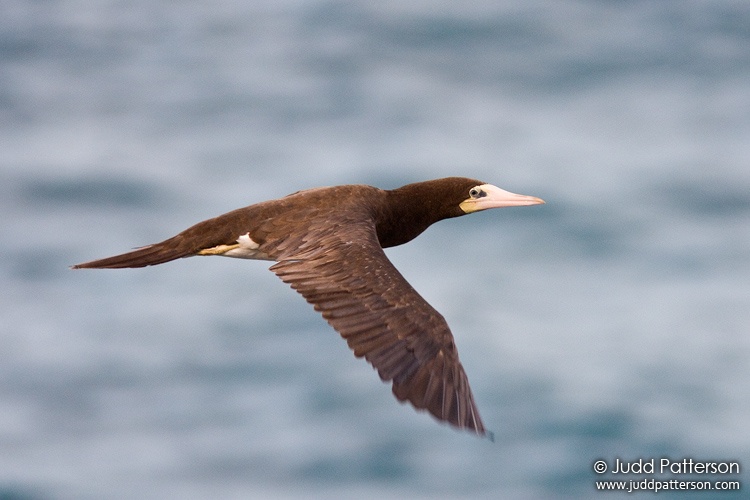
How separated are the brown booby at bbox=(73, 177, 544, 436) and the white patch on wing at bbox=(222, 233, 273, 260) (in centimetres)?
1

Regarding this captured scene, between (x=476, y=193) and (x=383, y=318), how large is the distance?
11.2 feet

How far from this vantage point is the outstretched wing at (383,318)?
11.3 m

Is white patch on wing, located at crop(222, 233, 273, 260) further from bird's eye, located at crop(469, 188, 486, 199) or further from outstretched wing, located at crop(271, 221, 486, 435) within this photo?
bird's eye, located at crop(469, 188, 486, 199)

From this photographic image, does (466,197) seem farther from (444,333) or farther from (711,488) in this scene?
(711,488)

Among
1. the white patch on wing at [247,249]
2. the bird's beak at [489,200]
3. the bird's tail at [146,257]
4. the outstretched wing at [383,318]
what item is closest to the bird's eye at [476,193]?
the bird's beak at [489,200]

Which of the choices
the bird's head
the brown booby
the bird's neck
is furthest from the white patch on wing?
the bird's head

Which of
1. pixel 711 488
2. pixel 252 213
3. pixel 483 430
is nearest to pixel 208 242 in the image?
pixel 252 213

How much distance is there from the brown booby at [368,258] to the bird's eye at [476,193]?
0.05ft

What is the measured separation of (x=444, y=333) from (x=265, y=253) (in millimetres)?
2617

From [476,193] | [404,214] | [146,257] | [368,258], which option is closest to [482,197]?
[476,193]

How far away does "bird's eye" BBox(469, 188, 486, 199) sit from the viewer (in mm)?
15000

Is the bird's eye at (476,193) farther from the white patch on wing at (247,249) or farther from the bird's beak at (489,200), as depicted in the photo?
the white patch on wing at (247,249)

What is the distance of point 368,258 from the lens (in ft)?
41.9

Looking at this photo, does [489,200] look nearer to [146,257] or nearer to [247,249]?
[247,249]
